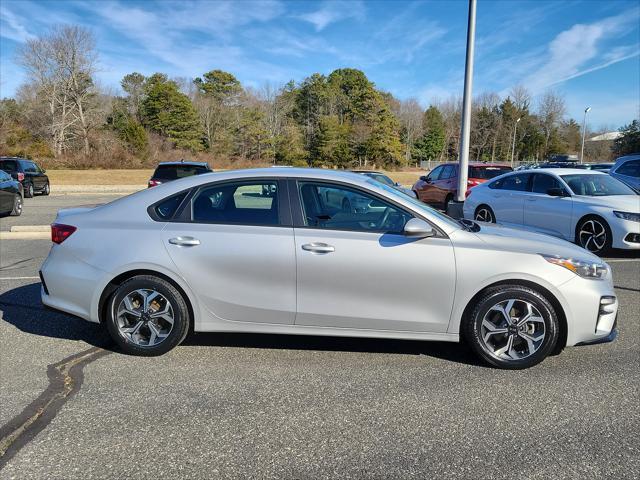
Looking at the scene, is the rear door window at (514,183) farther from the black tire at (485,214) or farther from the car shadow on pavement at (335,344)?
the car shadow on pavement at (335,344)

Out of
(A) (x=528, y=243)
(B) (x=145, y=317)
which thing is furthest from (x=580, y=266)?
(B) (x=145, y=317)

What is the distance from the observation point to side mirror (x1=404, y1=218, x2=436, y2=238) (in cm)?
366

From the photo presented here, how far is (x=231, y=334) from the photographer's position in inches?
183

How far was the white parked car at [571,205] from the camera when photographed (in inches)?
316

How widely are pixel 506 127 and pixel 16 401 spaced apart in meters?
92.5

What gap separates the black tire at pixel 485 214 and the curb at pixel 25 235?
359 inches

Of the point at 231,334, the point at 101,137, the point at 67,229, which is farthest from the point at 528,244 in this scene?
the point at 101,137

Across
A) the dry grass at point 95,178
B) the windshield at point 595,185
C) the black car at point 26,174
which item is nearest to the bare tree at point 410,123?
the dry grass at point 95,178

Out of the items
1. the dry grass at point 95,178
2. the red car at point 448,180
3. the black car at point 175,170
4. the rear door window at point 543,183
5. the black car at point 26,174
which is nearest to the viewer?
the rear door window at point 543,183

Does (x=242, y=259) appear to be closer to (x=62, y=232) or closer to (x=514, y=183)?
(x=62, y=232)

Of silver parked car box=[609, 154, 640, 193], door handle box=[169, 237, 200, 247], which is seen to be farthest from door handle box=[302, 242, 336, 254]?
silver parked car box=[609, 154, 640, 193]

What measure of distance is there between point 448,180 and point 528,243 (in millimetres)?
11304

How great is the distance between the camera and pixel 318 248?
12.4 ft

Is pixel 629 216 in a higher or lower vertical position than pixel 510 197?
lower
